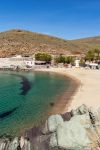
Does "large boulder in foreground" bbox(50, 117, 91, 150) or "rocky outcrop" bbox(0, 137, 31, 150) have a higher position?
"large boulder in foreground" bbox(50, 117, 91, 150)

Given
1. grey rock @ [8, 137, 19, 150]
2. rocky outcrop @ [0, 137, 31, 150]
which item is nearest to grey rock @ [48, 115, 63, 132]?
rocky outcrop @ [0, 137, 31, 150]

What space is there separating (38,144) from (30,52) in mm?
177606

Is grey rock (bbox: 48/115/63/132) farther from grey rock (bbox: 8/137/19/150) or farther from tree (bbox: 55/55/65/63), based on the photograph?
tree (bbox: 55/55/65/63)

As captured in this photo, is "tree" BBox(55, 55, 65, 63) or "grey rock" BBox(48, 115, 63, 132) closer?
"grey rock" BBox(48, 115, 63, 132)

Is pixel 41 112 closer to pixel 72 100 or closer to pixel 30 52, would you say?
pixel 72 100

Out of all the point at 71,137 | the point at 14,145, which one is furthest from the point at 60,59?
the point at 71,137

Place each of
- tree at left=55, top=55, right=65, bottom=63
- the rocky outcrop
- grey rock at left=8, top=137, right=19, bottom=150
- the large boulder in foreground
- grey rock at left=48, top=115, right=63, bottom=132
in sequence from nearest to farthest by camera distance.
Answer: the large boulder in foreground < the rocky outcrop < grey rock at left=8, top=137, right=19, bottom=150 < grey rock at left=48, top=115, right=63, bottom=132 < tree at left=55, top=55, right=65, bottom=63

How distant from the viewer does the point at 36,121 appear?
3584 cm

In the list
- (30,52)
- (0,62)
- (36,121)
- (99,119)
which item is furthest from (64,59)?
(99,119)

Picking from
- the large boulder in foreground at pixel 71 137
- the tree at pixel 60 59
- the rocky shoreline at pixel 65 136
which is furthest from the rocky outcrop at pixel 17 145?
the tree at pixel 60 59

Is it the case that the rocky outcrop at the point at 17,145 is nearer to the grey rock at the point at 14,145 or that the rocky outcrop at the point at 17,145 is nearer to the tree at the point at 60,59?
the grey rock at the point at 14,145

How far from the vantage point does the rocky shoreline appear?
1769 centimetres

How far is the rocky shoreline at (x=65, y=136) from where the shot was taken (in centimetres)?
1769

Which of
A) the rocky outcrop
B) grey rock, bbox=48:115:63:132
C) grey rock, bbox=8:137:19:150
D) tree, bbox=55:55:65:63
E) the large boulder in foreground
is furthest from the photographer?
tree, bbox=55:55:65:63
